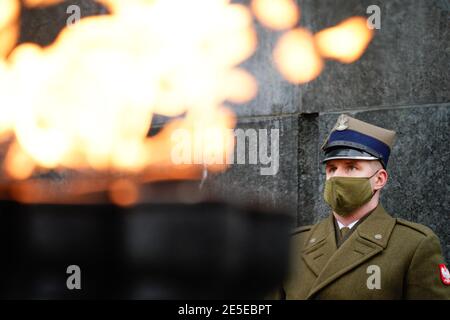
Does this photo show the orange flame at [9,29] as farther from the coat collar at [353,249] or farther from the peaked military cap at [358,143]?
the coat collar at [353,249]

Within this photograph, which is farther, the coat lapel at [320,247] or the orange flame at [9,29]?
the orange flame at [9,29]

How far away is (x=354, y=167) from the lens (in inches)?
165

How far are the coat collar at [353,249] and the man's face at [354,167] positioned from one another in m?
0.20

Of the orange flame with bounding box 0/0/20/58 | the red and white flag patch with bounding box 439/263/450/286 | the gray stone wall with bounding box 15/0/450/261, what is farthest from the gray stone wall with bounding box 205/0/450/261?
the orange flame with bounding box 0/0/20/58

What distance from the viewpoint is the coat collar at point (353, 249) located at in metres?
4.04

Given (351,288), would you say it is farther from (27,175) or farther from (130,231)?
(27,175)

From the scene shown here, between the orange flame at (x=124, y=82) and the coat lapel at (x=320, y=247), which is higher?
the orange flame at (x=124, y=82)

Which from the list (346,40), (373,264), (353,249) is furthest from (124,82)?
(373,264)

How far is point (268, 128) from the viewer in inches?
222

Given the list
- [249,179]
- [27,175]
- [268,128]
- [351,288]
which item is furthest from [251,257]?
[27,175]

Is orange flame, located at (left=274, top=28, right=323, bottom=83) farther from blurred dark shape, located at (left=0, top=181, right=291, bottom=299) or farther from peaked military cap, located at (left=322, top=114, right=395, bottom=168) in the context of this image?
peaked military cap, located at (left=322, top=114, right=395, bottom=168)

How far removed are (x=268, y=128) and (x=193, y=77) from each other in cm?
79

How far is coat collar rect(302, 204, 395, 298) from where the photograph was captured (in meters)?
4.04

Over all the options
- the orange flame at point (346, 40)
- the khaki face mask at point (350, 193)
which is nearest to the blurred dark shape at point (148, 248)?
the khaki face mask at point (350, 193)
